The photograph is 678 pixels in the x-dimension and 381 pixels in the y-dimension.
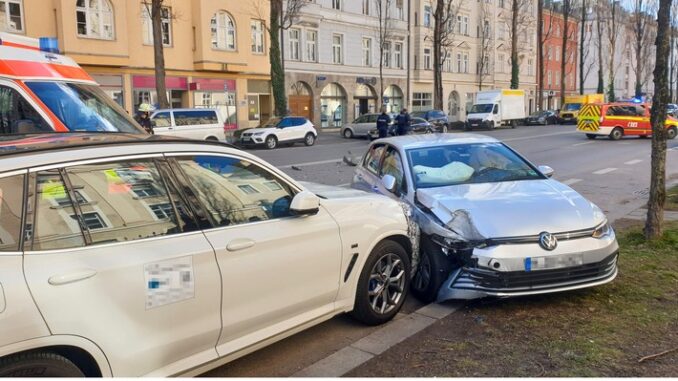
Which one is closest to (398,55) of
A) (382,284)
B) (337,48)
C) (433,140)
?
(337,48)

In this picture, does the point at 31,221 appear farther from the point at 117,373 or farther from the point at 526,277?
the point at 526,277

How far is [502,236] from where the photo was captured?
462 centimetres

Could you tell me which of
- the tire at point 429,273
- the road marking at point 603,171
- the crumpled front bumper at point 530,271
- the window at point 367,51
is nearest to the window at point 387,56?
the window at point 367,51

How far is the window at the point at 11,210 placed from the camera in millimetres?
2551

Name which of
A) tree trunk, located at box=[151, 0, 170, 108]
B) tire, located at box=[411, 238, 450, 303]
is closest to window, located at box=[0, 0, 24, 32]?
tree trunk, located at box=[151, 0, 170, 108]

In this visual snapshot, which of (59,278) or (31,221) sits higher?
(31,221)

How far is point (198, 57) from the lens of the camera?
30625mm

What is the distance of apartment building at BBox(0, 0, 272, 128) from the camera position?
997 inches

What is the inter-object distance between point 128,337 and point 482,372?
2184 mm

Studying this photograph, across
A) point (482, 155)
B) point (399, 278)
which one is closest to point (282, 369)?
point (399, 278)

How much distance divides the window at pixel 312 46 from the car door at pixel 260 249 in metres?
35.3

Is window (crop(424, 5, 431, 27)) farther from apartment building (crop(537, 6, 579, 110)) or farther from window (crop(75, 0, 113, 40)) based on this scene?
window (crop(75, 0, 113, 40))

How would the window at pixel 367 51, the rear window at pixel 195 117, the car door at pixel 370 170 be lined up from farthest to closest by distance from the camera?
the window at pixel 367 51, the rear window at pixel 195 117, the car door at pixel 370 170

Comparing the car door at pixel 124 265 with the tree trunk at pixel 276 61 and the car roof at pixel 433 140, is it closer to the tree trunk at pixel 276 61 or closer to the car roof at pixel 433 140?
the car roof at pixel 433 140
